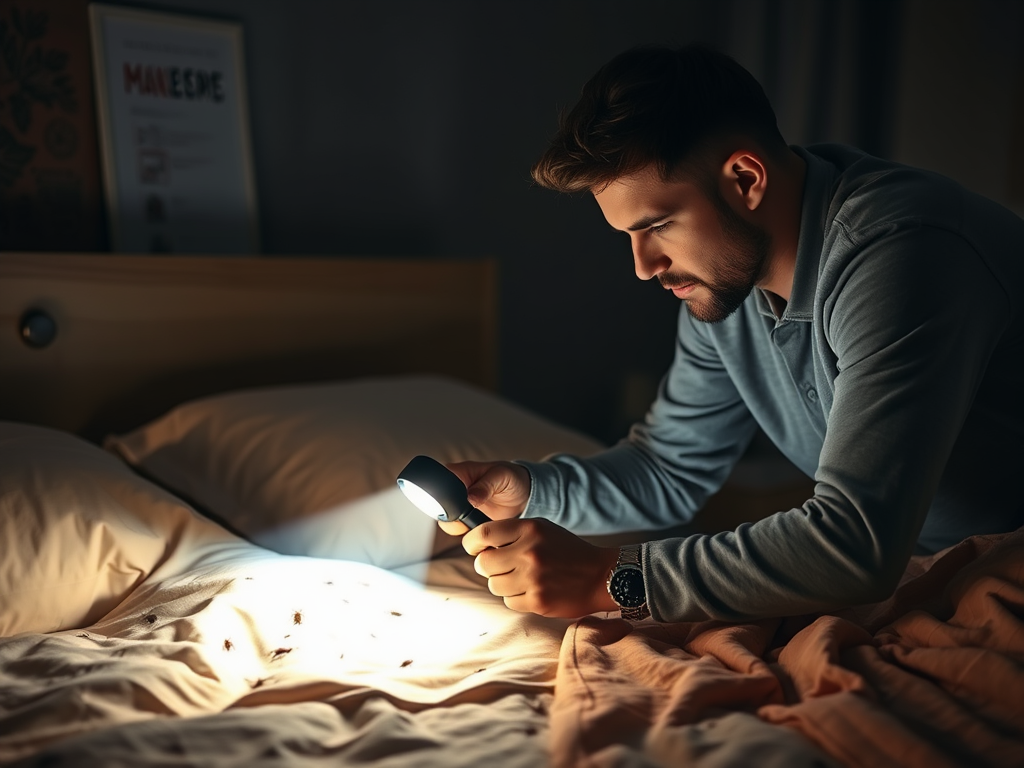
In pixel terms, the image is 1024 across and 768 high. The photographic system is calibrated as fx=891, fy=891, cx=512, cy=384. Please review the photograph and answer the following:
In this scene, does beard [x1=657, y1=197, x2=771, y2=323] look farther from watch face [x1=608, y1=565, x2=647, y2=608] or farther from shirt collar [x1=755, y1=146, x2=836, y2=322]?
watch face [x1=608, y1=565, x2=647, y2=608]

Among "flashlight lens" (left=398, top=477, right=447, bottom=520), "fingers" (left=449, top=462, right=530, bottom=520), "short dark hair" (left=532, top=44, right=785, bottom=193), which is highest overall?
"short dark hair" (left=532, top=44, right=785, bottom=193)

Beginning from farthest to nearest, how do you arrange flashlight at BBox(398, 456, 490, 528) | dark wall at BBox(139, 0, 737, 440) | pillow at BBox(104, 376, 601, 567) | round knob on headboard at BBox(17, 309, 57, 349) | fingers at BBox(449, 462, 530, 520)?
dark wall at BBox(139, 0, 737, 440)
round knob on headboard at BBox(17, 309, 57, 349)
pillow at BBox(104, 376, 601, 567)
fingers at BBox(449, 462, 530, 520)
flashlight at BBox(398, 456, 490, 528)

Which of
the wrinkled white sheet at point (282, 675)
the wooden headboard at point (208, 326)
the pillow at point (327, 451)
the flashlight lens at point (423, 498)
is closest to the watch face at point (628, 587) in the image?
the wrinkled white sheet at point (282, 675)

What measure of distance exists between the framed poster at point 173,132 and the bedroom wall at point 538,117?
6 cm

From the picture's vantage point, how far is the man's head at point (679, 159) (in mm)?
1145

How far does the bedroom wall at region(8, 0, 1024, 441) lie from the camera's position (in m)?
2.20

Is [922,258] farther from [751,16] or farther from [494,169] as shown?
[751,16]

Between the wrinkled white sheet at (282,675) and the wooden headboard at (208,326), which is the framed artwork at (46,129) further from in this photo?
the wrinkled white sheet at (282,675)

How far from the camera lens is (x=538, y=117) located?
2.59 metres

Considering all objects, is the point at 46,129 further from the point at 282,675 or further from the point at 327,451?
the point at 282,675

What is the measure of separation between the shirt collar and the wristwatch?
1.42ft

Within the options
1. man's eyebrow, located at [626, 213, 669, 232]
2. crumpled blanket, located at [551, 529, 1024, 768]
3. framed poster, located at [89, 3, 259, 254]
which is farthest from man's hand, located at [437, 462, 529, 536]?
framed poster, located at [89, 3, 259, 254]

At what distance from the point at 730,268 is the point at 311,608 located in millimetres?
720

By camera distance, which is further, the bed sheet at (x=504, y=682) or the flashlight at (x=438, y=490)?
the flashlight at (x=438, y=490)
